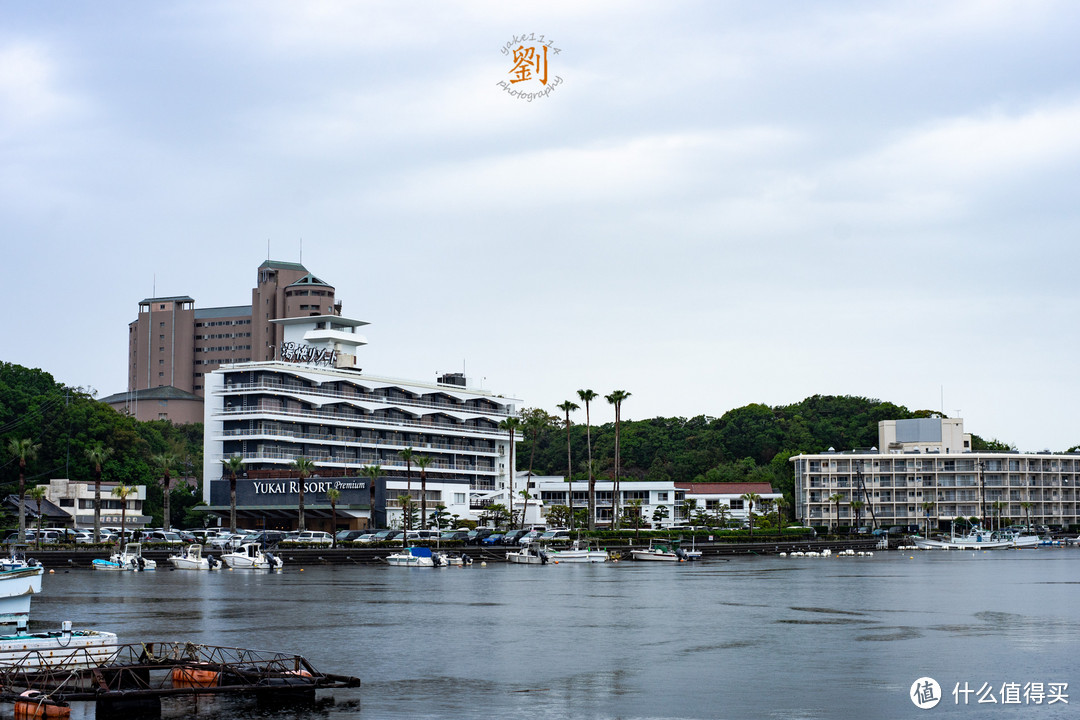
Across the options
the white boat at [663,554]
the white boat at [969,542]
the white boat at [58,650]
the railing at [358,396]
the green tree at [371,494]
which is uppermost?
the railing at [358,396]

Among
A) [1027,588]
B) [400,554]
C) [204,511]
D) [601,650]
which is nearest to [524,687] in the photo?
[601,650]

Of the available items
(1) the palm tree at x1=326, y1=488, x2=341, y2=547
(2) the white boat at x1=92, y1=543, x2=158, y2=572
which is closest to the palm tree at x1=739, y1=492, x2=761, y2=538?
(1) the palm tree at x1=326, y1=488, x2=341, y2=547

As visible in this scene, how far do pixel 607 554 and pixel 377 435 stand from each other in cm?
4813

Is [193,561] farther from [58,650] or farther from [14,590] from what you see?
[58,650]

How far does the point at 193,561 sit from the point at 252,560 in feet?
16.5

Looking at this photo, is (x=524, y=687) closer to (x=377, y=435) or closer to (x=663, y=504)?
(x=377, y=435)

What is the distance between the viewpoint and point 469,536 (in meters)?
136

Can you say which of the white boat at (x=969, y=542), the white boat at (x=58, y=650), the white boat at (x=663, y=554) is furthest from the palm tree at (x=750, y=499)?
the white boat at (x=58, y=650)

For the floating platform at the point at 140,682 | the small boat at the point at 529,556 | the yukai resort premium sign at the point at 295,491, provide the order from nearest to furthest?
the floating platform at the point at 140,682, the small boat at the point at 529,556, the yukai resort premium sign at the point at 295,491

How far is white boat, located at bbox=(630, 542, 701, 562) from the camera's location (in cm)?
12706

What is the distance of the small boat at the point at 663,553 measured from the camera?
127 meters

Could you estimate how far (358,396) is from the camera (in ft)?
538

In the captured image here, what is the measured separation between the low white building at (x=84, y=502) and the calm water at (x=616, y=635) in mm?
48296

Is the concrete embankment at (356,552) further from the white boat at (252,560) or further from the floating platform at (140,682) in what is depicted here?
the floating platform at (140,682)
